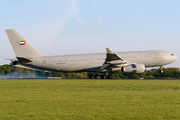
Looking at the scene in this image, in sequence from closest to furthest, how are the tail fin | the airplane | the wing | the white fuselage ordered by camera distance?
the wing, the airplane, the tail fin, the white fuselage

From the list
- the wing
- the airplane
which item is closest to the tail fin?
the airplane

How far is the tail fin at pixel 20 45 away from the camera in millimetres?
42312

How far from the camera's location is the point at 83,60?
44406 millimetres

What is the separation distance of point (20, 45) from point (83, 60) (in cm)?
1190

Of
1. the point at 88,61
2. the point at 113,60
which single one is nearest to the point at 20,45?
the point at 88,61

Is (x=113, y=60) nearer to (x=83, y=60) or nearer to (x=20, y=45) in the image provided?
(x=83, y=60)

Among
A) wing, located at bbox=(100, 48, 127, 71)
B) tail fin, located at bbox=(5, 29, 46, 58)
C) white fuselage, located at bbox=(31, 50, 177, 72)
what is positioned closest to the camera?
wing, located at bbox=(100, 48, 127, 71)

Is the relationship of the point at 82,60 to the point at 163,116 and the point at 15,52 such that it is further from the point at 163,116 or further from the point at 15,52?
the point at 163,116

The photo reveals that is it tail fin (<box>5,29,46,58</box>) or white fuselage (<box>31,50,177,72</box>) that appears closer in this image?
tail fin (<box>5,29,46,58</box>)

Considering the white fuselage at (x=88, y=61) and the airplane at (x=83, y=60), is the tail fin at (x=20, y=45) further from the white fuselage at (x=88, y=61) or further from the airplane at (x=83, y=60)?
the white fuselage at (x=88, y=61)

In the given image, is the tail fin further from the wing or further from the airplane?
the wing

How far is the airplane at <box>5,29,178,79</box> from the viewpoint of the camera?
41.8 meters

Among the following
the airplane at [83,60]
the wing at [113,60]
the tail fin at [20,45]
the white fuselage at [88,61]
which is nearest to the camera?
the wing at [113,60]

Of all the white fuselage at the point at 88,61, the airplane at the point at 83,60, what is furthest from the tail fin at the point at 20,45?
the white fuselage at the point at 88,61
